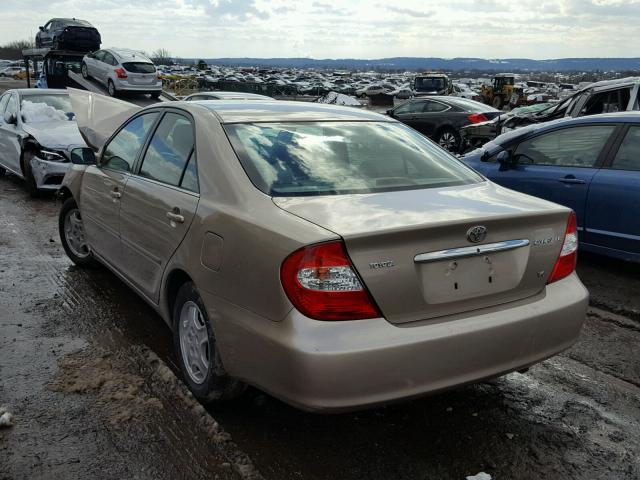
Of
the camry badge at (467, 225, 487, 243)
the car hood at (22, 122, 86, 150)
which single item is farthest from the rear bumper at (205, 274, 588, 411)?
the car hood at (22, 122, 86, 150)

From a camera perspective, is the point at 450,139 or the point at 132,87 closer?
the point at 450,139

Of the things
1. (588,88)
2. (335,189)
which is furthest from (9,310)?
(588,88)

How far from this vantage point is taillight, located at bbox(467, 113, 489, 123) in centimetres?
1528

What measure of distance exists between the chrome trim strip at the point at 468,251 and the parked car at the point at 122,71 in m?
21.0

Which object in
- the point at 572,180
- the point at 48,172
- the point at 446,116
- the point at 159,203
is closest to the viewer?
the point at 159,203

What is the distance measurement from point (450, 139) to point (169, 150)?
42.8 ft

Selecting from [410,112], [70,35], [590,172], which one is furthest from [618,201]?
[70,35]

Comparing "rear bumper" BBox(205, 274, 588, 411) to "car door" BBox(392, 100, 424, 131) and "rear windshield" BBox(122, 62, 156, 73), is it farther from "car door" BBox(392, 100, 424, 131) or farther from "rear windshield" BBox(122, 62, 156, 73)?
"rear windshield" BBox(122, 62, 156, 73)

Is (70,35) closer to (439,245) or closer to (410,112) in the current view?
(410,112)

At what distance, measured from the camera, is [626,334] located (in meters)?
4.35

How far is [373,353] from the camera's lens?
7.85ft

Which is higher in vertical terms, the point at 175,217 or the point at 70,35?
the point at 70,35

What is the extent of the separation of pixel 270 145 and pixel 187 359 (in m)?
1.26

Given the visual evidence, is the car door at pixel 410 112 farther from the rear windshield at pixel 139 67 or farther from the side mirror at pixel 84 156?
the side mirror at pixel 84 156
